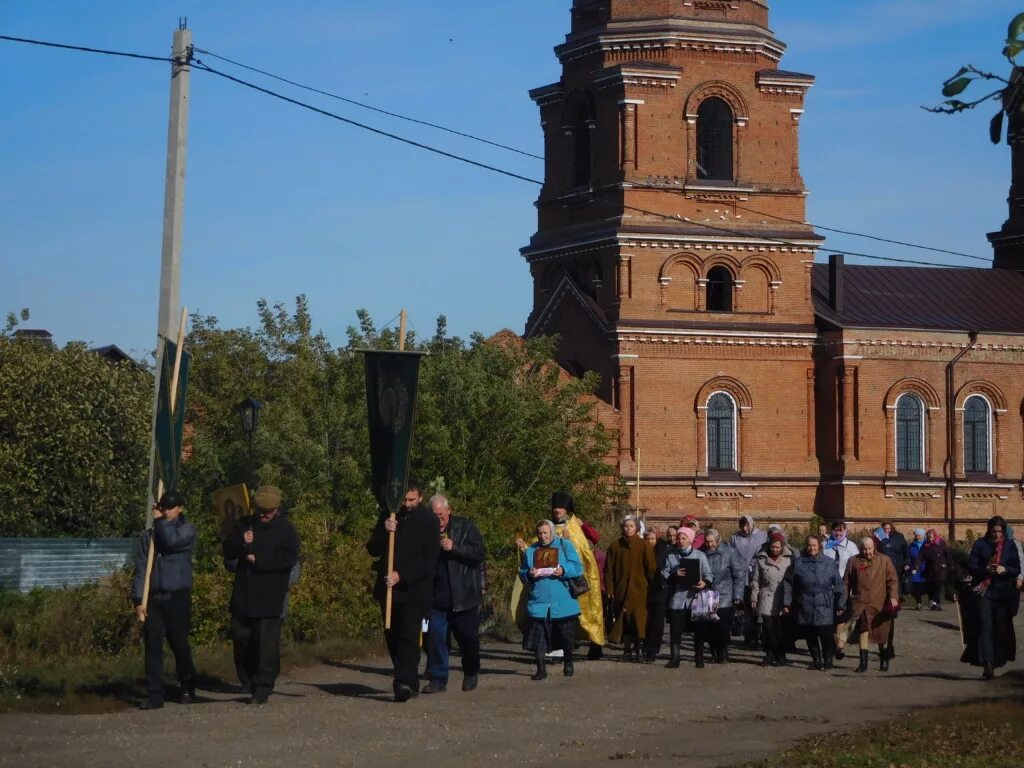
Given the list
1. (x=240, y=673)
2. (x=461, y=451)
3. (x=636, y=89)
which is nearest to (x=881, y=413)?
(x=636, y=89)

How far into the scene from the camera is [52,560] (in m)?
24.0

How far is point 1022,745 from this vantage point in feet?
41.2

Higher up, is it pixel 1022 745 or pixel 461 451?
pixel 461 451

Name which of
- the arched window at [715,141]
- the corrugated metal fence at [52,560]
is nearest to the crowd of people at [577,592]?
the corrugated metal fence at [52,560]

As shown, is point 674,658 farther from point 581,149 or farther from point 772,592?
point 581,149

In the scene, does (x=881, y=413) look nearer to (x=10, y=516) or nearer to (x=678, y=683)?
(x=10, y=516)

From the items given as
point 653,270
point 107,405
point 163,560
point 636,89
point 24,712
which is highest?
point 636,89

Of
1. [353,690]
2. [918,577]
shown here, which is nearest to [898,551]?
[918,577]

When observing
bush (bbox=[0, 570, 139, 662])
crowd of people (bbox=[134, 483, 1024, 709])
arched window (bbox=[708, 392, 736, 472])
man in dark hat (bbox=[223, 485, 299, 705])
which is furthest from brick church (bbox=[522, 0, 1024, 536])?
man in dark hat (bbox=[223, 485, 299, 705])

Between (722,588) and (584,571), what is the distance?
2021 mm

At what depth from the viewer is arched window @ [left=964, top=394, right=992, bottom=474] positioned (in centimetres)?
5541

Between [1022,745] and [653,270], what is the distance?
3890 centimetres

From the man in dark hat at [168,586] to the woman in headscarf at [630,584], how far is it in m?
6.59

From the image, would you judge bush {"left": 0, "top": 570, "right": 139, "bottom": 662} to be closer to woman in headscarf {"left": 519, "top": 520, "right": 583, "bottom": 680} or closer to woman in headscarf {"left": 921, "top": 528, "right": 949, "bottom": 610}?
woman in headscarf {"left": 519, "top": 520, "right": 583, "bottom": 680}
